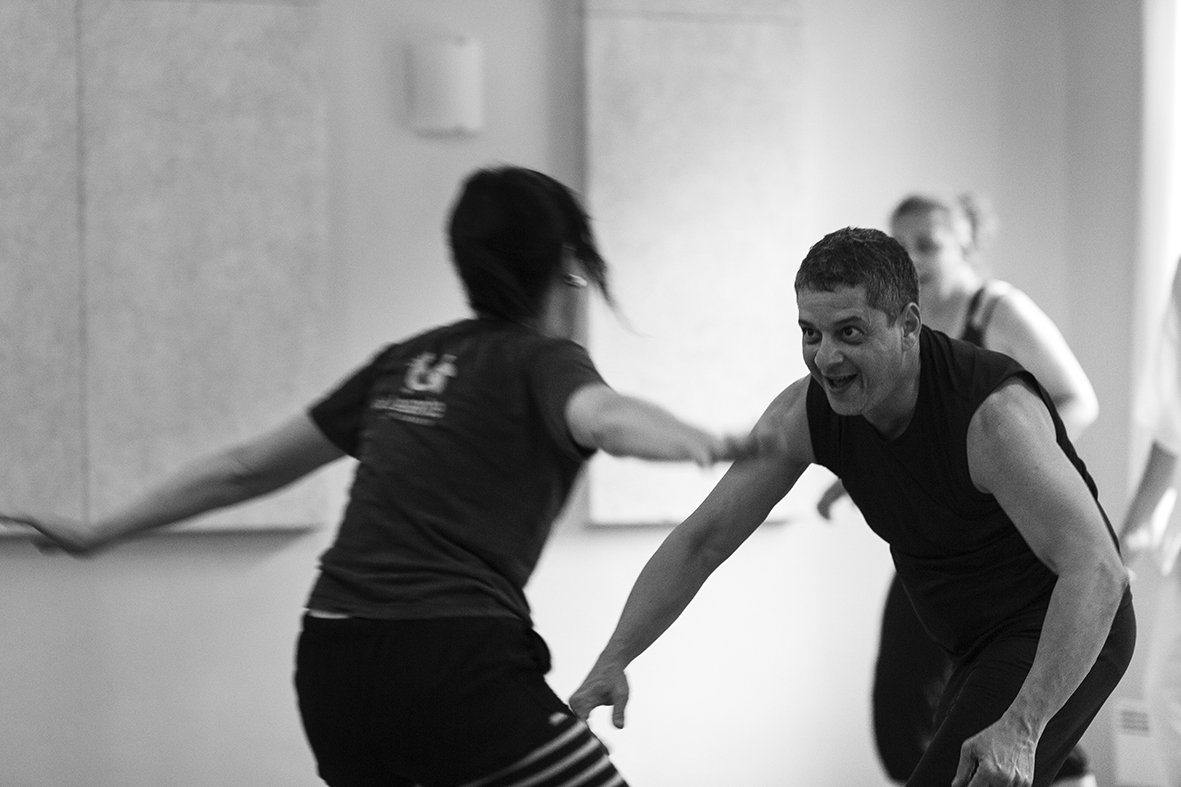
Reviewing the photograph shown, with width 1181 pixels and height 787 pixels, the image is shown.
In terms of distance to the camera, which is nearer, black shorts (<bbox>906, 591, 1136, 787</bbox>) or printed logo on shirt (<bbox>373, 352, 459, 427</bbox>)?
printed logo on shirt (<bbox>373, 352, 459, 427</bbox>)

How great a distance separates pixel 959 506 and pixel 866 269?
35 centimetres

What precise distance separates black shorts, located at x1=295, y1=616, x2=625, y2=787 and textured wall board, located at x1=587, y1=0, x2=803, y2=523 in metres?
2.30

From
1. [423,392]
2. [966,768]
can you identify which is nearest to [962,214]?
[966,768]

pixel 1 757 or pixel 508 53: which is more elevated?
pixel 508 53

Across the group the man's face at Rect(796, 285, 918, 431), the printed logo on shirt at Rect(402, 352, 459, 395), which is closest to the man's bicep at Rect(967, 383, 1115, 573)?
the man's face at Rect(796, 285, 918, 431)

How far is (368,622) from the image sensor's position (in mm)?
1714

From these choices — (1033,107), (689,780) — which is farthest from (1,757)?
(1033,107)

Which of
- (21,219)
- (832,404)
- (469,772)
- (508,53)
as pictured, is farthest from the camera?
(508,53)

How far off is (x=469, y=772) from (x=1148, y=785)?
10.1ft

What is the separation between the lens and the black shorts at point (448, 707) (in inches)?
65.2

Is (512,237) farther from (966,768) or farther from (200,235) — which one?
(200,235)

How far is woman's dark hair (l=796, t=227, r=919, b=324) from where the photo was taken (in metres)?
1.97

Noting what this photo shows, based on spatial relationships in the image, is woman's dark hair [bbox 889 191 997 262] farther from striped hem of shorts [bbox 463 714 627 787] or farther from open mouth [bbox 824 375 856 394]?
striped hem of shorts [bbox 463 714 627 787]

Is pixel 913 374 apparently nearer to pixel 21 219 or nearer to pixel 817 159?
pixel 817 159
